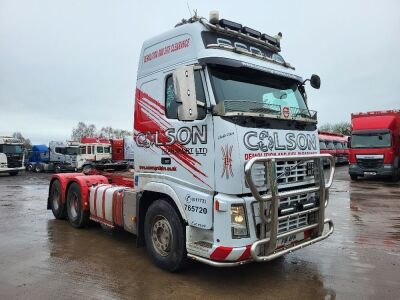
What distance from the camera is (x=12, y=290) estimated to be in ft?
15.9

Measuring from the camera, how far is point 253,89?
5.15m

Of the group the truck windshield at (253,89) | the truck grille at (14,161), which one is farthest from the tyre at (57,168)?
the truck windshield at (253,89)

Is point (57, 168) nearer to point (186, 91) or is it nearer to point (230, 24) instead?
point (230, 24)

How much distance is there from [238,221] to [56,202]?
6588 millimetres

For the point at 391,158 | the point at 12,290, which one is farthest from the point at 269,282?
the point at 391,158

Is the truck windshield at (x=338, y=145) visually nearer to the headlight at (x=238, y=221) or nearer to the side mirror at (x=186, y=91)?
the headlight at (x=238, y=221)

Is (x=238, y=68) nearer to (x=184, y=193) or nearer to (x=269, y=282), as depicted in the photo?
(x=184, y=193)

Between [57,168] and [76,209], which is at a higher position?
[57,168]

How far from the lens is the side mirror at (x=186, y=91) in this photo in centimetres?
441

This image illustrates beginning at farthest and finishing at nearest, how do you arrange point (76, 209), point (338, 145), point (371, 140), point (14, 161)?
point (338, 145)
point (14, 161)
point (371, 140)
point (76, 209)

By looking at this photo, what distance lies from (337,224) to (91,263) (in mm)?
6033

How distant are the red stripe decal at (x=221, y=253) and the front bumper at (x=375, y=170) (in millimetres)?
18238

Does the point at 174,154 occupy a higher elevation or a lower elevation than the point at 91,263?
higher

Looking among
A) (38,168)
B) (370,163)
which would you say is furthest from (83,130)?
(370,163)
